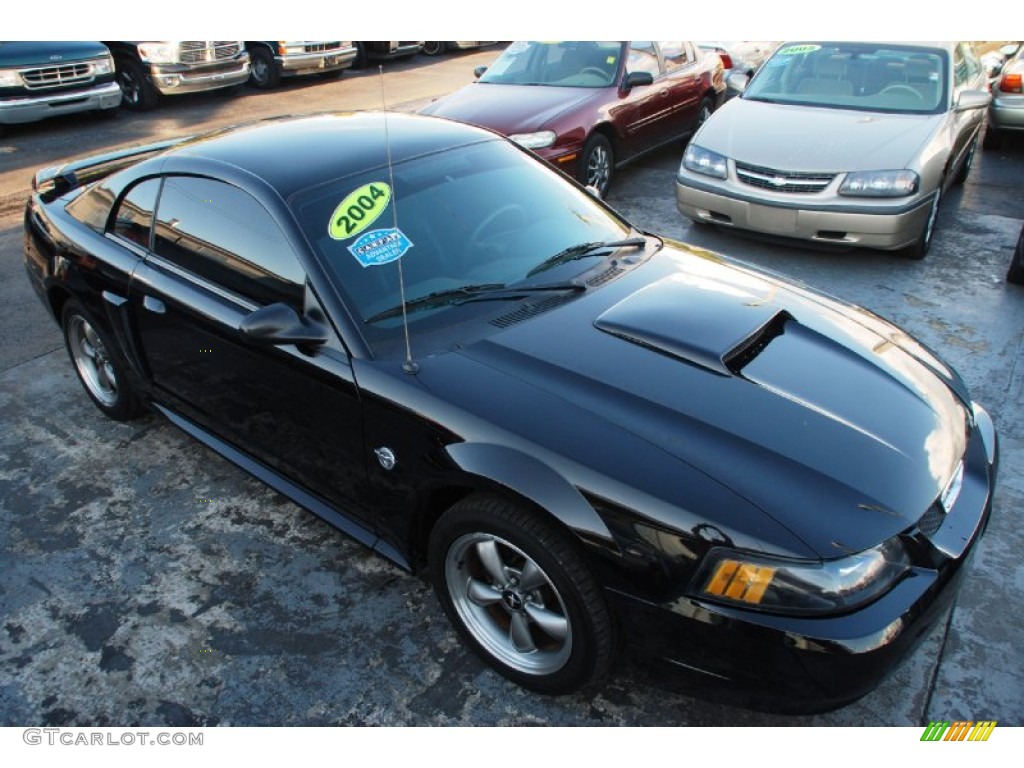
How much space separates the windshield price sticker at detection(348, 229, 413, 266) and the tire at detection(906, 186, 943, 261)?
13.8ft

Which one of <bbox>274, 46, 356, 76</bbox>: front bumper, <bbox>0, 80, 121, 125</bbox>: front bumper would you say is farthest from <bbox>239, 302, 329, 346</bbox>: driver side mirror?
<bbox>274, 46, 356, 76</bbox>: front bumper

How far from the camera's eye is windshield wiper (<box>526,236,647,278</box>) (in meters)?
3.01

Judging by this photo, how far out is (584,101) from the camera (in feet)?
22.0

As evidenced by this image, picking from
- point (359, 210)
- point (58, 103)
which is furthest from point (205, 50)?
point (359, 210)

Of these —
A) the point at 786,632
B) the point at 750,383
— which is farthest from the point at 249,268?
the point at 786,632

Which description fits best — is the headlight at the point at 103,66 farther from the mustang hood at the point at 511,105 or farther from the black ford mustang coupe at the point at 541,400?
the black ford mustang coupe at the point at 541,400

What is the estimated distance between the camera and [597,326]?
269 centimetres

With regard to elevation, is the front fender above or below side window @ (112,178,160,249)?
below

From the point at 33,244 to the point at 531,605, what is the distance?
3.33m

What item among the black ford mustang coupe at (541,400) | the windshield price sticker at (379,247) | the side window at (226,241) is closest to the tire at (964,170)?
the black ford mustang coupe at (541,400)

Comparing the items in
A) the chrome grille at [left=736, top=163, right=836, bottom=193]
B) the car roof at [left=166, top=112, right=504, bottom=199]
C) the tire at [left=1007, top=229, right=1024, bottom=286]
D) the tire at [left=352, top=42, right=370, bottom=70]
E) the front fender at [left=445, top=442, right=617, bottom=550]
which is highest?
the car roof at [left=166, top=112, right=504, bottom=199]

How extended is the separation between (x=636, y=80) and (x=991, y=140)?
13.9ft

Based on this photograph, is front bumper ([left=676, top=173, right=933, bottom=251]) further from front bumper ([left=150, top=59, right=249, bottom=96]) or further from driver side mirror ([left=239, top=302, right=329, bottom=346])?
front bumper ([left=150, top=59, right=249, bottom=96])

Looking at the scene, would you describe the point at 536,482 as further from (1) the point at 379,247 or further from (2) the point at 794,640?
(1) the point at 379,247
